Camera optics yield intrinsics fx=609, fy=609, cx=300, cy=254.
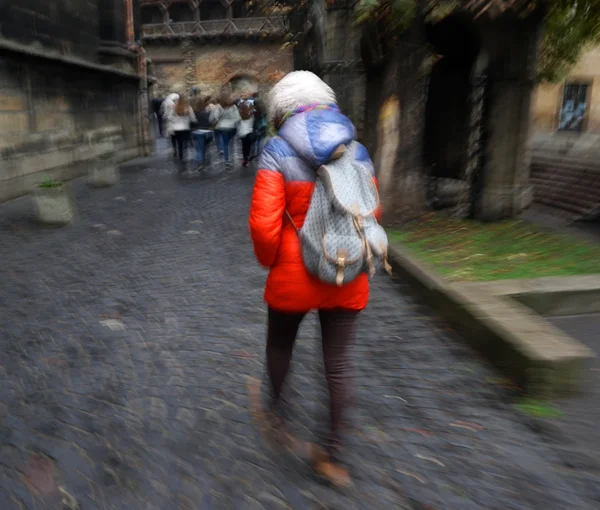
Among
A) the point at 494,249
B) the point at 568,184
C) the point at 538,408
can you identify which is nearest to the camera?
the point at 538,408

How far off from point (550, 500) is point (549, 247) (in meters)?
3.97

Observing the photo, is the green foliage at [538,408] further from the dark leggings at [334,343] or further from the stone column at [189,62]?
the stone column at [189,62]

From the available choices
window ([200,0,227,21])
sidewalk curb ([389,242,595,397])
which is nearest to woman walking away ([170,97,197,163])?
sidewalk curb ([389,242,595,397])

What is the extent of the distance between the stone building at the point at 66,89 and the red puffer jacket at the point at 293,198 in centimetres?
880

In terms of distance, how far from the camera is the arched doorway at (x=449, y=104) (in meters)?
9.09

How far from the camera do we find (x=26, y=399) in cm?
333

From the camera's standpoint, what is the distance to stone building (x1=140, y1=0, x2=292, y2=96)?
40.0 meters

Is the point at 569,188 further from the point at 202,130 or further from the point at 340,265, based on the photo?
the point at 202,130

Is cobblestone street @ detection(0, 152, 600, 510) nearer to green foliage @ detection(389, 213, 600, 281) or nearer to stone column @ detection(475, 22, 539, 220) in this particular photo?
green foliage @ detection(389, 213, 600, 281)

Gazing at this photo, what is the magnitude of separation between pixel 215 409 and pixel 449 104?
7969 mm

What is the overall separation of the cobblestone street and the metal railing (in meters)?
36.3

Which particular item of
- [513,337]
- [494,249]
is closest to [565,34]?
[494,249]

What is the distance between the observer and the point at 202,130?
15.5 meters

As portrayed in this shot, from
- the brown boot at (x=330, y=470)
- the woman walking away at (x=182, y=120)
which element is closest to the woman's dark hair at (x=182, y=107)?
the woman walking away at (x=182, y=120)
